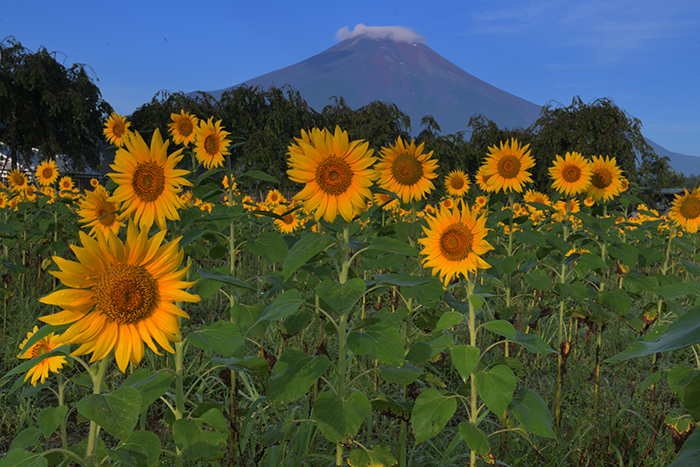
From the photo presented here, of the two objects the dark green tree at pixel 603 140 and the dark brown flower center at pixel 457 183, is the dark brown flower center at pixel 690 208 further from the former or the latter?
the dark green tree at pixel 603 140

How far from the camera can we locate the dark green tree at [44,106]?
2350 centimetres

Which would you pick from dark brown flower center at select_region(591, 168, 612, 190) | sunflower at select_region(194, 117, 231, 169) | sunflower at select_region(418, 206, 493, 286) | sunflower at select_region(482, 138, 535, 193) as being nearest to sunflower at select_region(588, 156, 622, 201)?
dark brown flower center at select_region(591, 168, 612, 190)

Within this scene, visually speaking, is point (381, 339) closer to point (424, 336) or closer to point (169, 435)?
point (424, 336)

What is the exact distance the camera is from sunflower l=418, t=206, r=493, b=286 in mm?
2303

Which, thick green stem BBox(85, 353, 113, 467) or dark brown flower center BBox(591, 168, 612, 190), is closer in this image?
thick green stem BBox(85, 353, 113, 467)

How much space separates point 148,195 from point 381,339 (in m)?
1.18

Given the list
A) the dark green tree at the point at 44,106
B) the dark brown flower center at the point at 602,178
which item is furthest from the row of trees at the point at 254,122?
the dark brown flower center at the point at 602,178

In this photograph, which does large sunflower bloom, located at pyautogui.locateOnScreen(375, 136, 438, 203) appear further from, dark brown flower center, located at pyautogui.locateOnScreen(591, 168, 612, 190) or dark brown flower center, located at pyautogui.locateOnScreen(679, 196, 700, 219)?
dark brown flower center, located at pyautogui.locateOnScreen(679, 196, 700, 219)

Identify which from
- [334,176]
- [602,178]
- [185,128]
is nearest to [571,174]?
[602,178]

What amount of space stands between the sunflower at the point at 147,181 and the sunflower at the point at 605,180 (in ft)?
12.4

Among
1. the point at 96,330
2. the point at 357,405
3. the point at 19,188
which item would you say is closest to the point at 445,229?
the point at 357,405

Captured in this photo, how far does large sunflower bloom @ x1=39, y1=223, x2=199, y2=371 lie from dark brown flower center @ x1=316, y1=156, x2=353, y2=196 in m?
0.81

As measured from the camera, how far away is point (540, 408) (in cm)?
177

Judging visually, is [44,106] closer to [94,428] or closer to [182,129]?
[182,129]
